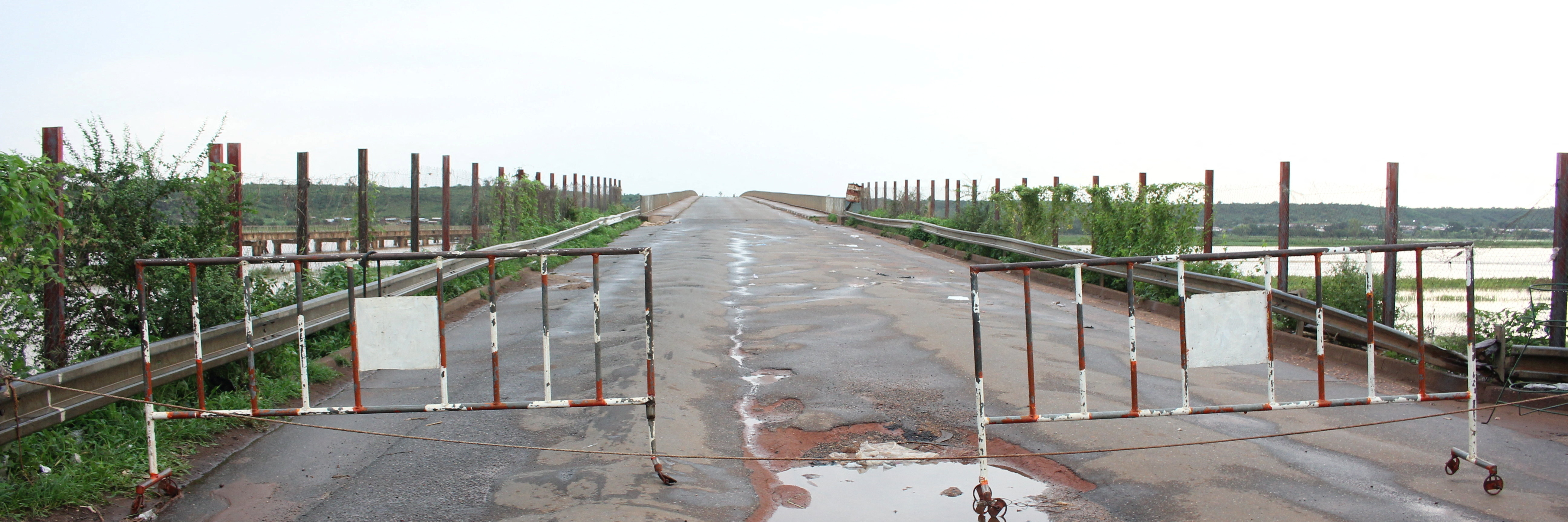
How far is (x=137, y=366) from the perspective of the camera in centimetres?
559

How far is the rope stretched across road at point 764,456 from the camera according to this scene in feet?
16.3

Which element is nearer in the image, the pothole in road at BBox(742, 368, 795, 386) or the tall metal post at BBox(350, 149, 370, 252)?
the pothole in road at BBox(742, 368, 795, 386)

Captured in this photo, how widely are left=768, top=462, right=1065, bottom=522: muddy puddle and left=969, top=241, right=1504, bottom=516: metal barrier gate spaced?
0.18 metres

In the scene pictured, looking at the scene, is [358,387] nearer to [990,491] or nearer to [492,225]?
[990,491]

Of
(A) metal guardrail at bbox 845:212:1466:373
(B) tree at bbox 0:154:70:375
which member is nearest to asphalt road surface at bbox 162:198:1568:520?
(A) metal guardrail at bbox 845:212:1466:373

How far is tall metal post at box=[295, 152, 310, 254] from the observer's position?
10000 millimetres

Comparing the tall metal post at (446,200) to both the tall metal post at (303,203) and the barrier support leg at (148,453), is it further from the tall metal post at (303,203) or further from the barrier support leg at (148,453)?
the barrier support leg at (148,453)

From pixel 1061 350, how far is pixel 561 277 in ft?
30.6

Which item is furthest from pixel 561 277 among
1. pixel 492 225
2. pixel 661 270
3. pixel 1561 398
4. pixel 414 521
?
pixel 1561 398

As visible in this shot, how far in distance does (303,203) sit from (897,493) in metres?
7.96

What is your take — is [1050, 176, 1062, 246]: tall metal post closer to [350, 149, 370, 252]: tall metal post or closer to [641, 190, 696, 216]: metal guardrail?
[350, 149, 370, 252]: tall metal post

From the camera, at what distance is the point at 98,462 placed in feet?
16.6

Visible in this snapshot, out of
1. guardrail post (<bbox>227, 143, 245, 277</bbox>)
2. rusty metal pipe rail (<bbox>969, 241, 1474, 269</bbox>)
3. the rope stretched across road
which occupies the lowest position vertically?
the rope stretched across road

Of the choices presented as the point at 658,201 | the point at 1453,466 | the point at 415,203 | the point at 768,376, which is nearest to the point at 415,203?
the point at 415,203
